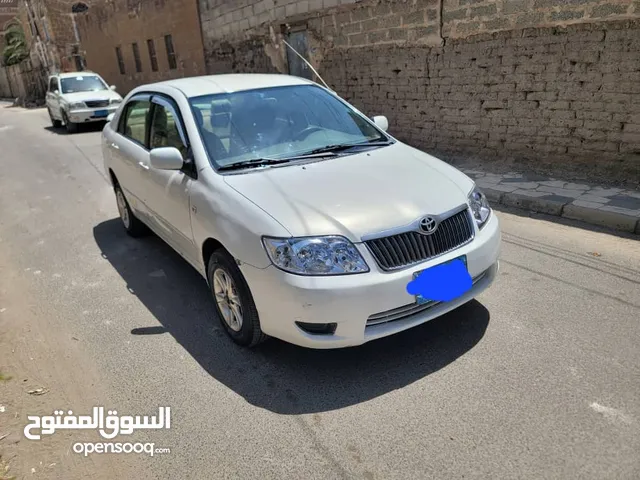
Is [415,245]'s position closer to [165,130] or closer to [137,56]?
[165,130]

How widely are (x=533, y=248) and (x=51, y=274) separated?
4.64m

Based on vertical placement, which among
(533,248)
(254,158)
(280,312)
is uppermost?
(254,158)

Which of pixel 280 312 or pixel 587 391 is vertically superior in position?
pixel 280 312

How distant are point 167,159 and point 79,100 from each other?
12.7 m

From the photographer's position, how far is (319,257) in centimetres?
277

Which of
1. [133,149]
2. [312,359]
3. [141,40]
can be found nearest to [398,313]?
[312,359]

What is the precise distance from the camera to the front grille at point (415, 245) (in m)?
2.80

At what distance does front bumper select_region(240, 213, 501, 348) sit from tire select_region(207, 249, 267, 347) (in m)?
0.11

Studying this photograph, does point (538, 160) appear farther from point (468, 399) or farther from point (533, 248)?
point (468, 399)

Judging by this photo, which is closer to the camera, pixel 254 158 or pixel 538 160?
pixel 254 158

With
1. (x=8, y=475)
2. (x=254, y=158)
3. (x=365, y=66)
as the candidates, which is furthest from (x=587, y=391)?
(x=365, y=66)

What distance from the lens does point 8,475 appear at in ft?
8.25

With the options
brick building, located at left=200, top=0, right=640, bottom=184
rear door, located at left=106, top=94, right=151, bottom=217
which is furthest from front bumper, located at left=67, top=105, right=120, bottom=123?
rear door, located at left=106, top=94, right=151, bottom=217

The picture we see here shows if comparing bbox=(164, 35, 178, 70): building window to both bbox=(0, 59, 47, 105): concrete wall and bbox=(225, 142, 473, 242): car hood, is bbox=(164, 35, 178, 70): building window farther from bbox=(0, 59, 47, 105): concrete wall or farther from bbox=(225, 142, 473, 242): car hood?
bbox=(225, 142, 473, 242): car hood
